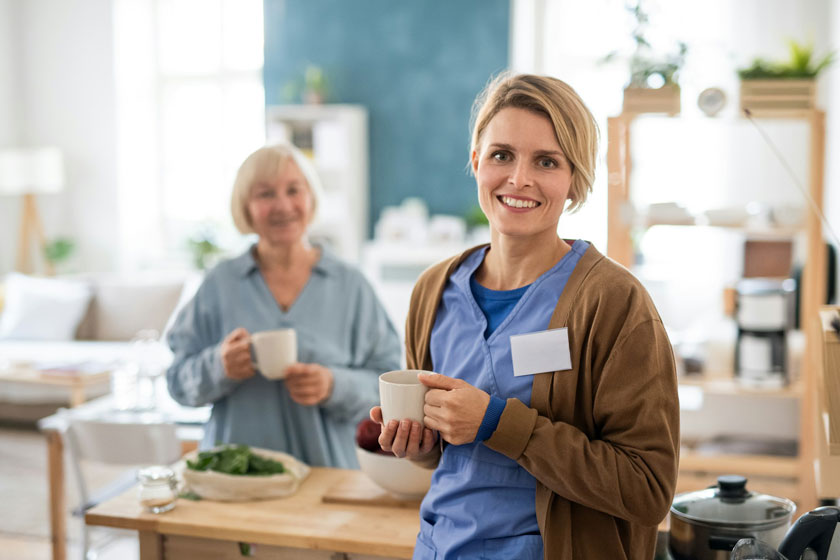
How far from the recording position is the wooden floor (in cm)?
336

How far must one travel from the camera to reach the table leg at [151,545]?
1605mm

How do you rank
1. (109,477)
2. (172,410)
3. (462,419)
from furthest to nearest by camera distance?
(109,477)
(172,410)
(462,419)

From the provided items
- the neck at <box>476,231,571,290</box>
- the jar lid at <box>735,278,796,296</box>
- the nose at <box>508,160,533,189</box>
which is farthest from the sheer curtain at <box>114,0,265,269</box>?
the nose at <box>508,160,533,189</box>

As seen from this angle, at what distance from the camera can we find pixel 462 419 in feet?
3.58

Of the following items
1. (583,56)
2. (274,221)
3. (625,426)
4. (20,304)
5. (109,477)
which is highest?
(583,56)

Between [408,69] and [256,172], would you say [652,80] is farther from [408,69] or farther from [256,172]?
[408,69]

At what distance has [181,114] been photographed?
761cm

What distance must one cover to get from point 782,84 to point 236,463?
98.0 inches

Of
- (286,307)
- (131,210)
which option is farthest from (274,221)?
(131,210)

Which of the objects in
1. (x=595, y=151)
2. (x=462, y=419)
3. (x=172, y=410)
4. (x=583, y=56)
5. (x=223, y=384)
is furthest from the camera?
(x=583, y=56)

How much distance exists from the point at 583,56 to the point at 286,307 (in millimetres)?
4881

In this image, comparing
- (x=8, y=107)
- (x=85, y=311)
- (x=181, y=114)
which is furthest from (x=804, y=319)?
(x=8, y=107)

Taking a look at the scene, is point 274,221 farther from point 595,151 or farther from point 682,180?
point 682,180

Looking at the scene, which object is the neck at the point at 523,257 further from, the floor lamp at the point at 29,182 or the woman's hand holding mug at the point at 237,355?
the floor lamp at the point at 29,182
